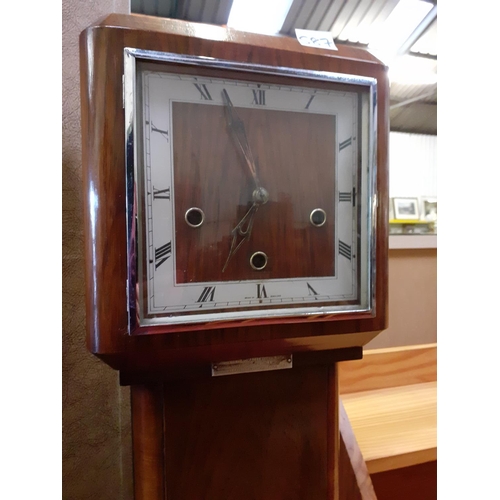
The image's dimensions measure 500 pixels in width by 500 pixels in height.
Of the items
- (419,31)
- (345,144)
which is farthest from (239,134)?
(419,31)

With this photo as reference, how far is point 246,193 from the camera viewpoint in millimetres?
483

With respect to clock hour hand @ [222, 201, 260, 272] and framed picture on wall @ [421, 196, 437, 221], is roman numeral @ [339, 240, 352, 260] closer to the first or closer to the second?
clock hour hand @ [222, 201, 260, 272]

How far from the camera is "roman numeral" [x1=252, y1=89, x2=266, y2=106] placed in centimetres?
48

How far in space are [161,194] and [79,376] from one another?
40cm

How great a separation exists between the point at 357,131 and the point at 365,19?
1.65 ft

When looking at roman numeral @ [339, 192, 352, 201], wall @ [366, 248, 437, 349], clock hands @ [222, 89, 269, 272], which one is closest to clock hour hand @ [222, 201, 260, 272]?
clock hands @ [222, 89, 269, 272]

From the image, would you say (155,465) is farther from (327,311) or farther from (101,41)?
(101,41)

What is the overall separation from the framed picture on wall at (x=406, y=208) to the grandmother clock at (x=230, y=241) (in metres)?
1.90

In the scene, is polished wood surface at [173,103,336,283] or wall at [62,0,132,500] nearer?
polished wood surface at [173,103,336,283]

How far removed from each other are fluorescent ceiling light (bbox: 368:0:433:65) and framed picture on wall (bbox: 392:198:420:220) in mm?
1386

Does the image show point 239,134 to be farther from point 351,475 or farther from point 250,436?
point 351,475

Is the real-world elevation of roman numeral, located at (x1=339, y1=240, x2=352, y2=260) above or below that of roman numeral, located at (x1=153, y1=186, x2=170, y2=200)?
below

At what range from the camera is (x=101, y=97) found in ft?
1.34

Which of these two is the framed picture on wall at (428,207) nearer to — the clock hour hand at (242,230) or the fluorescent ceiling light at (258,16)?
the fluorescent ceiling light at (258,16)
